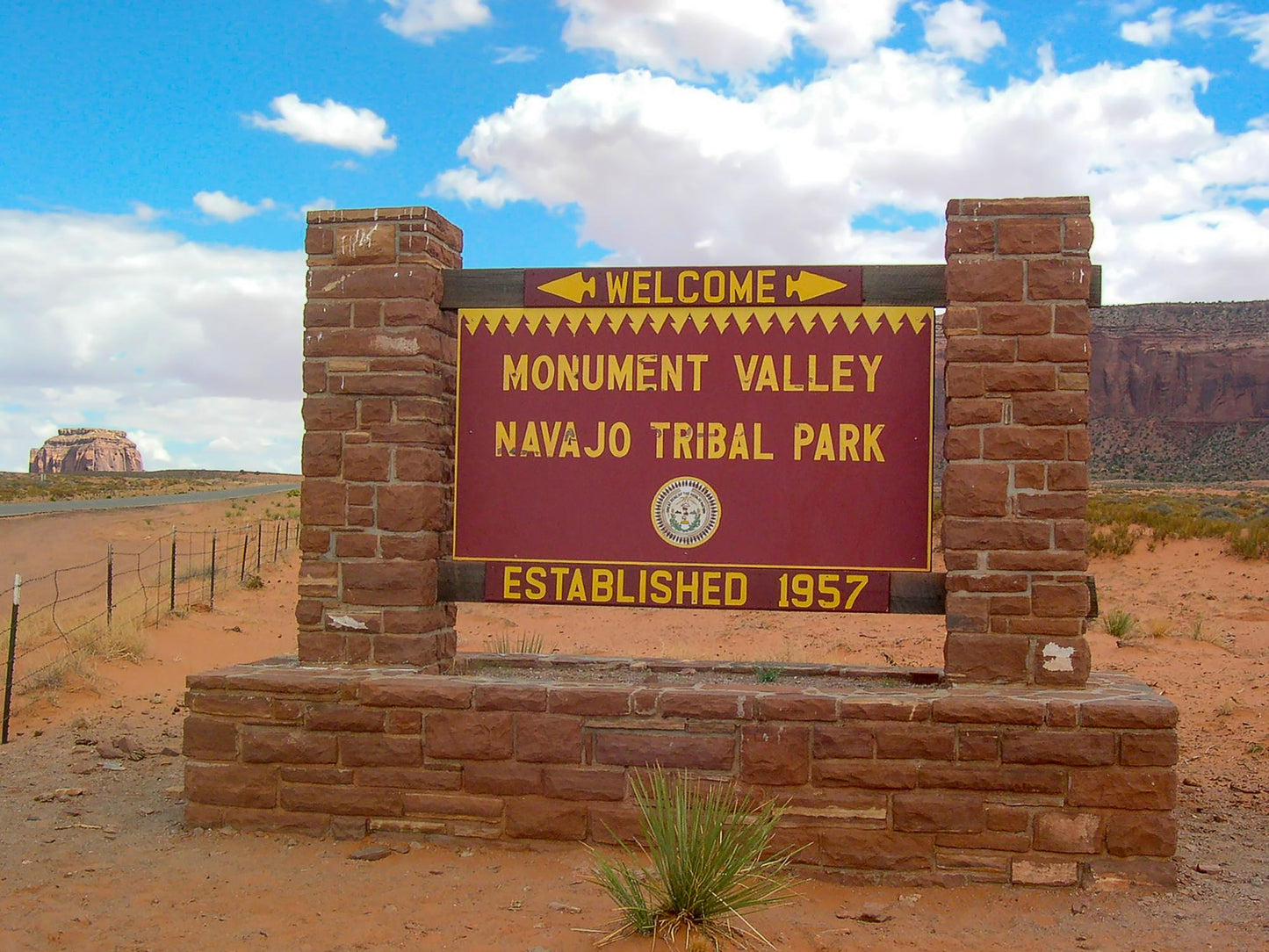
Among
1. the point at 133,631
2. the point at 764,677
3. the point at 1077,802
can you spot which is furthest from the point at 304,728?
the point at 133,631

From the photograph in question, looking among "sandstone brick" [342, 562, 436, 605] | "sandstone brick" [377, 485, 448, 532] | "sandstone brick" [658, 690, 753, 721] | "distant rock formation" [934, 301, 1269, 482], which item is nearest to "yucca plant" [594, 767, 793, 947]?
"sandstone brick" [658, 690, 753, 721]

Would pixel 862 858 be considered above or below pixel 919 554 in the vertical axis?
below

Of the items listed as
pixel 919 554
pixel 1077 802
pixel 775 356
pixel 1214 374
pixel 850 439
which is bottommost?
pixel 1077 802

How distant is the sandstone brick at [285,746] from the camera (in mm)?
6402

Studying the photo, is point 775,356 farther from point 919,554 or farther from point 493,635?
point 493,635

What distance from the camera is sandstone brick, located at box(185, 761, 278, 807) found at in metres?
6.47

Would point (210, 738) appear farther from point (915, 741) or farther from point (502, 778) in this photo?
point (915, 741)

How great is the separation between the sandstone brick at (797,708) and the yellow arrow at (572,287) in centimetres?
280

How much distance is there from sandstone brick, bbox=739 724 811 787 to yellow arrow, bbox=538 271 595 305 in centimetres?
294

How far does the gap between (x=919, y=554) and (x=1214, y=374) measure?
91622 millimetres

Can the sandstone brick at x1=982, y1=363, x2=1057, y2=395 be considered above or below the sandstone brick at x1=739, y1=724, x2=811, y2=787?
above

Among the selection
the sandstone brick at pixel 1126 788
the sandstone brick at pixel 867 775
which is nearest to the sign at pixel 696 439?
the sandstone brick at pixel 867 775

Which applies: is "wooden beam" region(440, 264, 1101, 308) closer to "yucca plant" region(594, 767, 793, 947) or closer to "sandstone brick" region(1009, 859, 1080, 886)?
"sandstone brick" region(1009, 859, 1080, 886)

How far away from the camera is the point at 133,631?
13.2m
